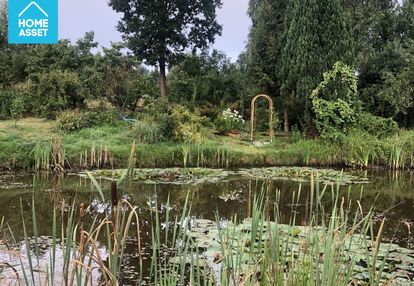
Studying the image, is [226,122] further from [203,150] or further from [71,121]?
[71,121]

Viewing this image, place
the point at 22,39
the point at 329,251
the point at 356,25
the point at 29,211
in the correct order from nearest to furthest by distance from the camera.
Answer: the point at 329,251, the point at 29,211, the point at 356,25, the point at 22,39

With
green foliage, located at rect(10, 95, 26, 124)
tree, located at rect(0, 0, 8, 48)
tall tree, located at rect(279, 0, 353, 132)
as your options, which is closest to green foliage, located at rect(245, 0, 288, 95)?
tall tree, located at rect(279, 0, 353, 132)

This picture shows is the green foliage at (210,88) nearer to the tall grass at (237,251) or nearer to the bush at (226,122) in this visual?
Result: the bush at (226,122)

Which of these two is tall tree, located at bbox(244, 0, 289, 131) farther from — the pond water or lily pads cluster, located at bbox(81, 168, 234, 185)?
lily pads cluster, located at bbox(81, 168, 234, 185)

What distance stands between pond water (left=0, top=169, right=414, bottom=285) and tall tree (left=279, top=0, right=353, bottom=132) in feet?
11.5

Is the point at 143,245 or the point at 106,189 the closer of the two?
the point at 143,245

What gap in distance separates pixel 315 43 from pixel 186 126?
Answer: 15.0 ft

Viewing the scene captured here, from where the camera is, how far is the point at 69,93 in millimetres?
13867

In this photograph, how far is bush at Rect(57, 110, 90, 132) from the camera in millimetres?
12609

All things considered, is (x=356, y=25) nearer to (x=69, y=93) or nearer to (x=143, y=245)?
(x=69, y=93)

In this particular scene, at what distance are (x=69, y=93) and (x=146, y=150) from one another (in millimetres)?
3914

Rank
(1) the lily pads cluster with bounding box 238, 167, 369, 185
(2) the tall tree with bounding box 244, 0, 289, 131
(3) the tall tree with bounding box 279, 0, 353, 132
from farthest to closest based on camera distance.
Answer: (2) the tall tree with bounding box 244, 0, 289, 131 < (3) the tall tree with bounding box 279, 0, 353, 132 < (1) the lily pads cluster with bounding box 238, 167, 369, 185

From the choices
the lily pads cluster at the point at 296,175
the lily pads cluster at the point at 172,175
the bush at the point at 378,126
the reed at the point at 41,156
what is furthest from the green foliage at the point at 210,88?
the reed at the point at 41,156

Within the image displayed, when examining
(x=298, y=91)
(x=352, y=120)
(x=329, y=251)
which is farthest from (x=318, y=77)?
(x=329, y=251)
